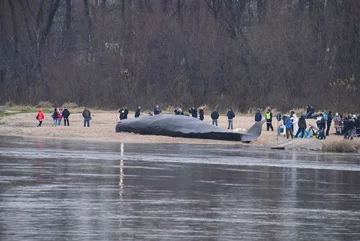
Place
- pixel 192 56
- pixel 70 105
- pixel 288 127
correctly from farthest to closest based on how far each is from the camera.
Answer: pixel 192 56, pixel 70 105, pixel 288 127

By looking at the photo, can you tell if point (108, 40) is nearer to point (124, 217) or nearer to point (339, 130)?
point (339, 130)

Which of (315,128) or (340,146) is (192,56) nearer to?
(315,128)

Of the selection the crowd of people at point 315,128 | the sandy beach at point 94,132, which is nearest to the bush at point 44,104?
the sandy beach at point 94,132

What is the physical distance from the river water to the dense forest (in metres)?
32.2

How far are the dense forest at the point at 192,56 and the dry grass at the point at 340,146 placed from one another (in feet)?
71.4

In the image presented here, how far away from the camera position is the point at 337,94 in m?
61.8

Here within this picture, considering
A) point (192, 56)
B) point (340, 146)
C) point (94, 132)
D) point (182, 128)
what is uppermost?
point (192, 56)

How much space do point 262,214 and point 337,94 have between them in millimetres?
45316

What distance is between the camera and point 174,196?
20250 millimetres

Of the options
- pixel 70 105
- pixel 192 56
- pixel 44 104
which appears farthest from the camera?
pixel 192 56

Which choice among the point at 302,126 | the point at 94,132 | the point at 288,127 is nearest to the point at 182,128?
the point at 288,127

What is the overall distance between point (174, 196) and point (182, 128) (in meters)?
23.4

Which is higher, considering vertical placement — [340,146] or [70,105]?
[70,105]

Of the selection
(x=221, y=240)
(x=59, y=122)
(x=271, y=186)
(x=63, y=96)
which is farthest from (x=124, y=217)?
(x=63, y=96)
